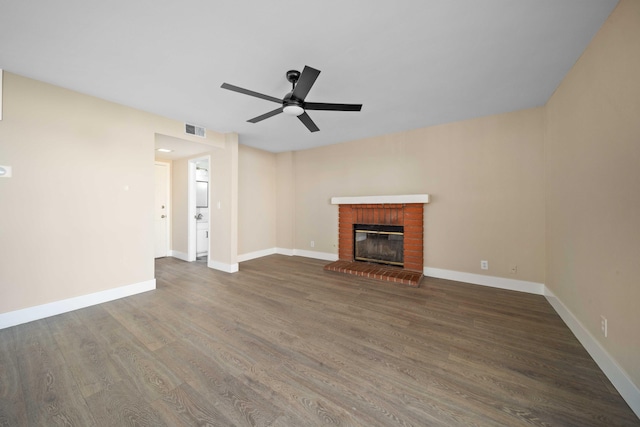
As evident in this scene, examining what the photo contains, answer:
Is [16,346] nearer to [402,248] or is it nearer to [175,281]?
[175,281]

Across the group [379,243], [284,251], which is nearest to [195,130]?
[284,251]

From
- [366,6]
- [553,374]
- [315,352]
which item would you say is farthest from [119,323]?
[553,374]

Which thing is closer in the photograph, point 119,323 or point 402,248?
point 119,323

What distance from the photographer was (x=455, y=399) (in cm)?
140

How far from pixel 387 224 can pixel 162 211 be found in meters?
4.93

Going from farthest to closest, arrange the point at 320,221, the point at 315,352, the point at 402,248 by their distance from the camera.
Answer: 1. the point at 320,221
2. the point at 402,248
3. the point at 315,352

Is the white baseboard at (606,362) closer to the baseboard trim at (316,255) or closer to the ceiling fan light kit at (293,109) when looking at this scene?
the ceiling fan light kit at (293,109)

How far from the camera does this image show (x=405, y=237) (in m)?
4.01

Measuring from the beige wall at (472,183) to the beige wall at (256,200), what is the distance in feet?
6.62

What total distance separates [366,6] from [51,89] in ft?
11.0

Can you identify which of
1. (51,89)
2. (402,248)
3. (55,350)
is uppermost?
(51,89)

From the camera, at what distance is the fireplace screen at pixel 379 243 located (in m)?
4.18

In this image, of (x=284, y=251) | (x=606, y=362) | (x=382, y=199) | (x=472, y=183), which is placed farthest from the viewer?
(x=284, y=251)

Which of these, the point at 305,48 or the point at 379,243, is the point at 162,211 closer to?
the point at 379,243
